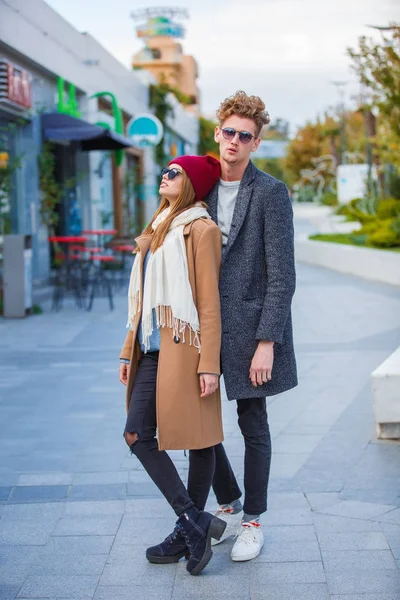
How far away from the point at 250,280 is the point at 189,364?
421 millimetres

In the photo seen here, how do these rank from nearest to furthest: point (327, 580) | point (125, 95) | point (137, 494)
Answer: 1. point (327, 580)
2. point (137, 494)
3. point (125, 95)

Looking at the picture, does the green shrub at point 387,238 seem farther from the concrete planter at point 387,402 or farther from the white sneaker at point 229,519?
the white sneaker at point 229,519

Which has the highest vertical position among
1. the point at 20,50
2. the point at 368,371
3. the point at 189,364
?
the point at 20,50

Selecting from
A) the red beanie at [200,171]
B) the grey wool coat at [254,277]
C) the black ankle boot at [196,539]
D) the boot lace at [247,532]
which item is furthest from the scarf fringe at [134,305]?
the boot lace at [247,532]

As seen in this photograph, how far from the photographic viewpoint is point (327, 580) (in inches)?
144

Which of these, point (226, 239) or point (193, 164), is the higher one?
point (193, 164)

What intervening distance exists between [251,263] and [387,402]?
2.19 m

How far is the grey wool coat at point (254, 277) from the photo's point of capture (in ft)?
12.3

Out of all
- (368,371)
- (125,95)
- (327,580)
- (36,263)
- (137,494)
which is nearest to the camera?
(327,580)

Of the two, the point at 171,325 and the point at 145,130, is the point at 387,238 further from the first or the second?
the point at 171,325

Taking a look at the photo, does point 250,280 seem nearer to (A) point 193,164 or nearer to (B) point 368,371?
(A) point 193,164

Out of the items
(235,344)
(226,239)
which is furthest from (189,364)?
(226,239)

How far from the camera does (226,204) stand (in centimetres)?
387

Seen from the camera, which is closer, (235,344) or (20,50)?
(235,344)
